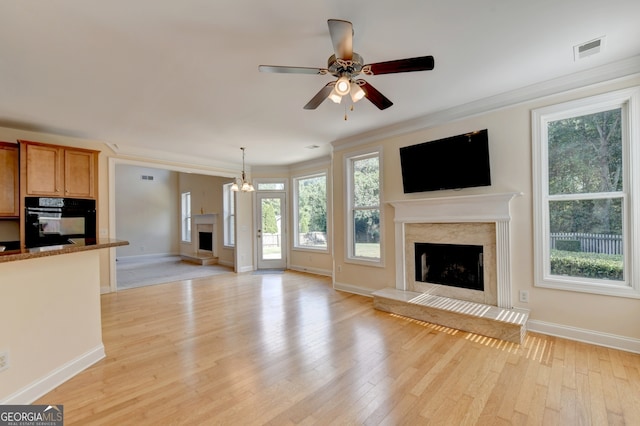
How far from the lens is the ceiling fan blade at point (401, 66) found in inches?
75.0

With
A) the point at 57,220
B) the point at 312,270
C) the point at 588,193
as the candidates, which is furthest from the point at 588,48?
the point at 57,220

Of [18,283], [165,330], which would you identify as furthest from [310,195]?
[18,283]

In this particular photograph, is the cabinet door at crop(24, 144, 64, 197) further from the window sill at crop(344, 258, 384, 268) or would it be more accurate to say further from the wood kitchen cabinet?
the window sill at crop(344, 258, 384, 268)

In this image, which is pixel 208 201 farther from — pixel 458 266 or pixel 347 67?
pixel 347 67

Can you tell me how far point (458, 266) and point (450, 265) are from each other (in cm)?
11

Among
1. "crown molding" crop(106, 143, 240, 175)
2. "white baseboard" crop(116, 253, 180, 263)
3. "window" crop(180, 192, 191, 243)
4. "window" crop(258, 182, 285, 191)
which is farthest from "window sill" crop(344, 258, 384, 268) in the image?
"white baseboard" crop(116, 253, 180, 263)

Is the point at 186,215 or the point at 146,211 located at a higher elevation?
the point at 146,211

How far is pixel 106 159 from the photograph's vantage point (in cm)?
505

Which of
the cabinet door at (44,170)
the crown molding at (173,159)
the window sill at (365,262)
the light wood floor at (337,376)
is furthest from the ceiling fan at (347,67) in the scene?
the crown molding at (173,159)

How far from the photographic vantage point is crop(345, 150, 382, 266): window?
15.5 ft

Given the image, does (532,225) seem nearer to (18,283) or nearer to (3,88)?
(18,283)

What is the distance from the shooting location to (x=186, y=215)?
31.5 ft

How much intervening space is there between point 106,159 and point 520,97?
21.2 feet

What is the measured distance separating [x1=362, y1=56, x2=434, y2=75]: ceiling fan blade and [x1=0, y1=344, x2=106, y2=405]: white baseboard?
3.37m
